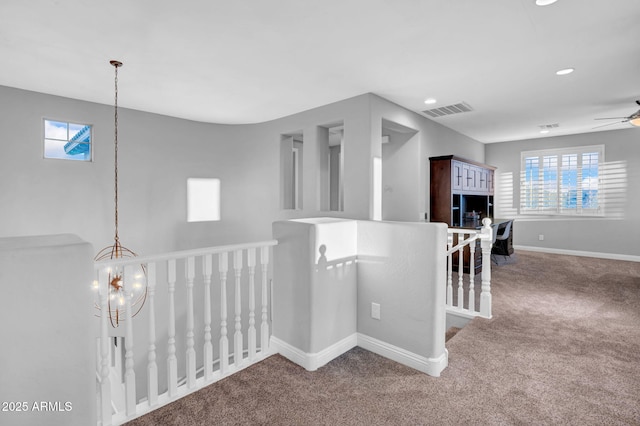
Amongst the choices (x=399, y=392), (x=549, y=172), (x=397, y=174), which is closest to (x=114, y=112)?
(x=397, y=174)

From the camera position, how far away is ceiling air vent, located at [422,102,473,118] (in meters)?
4.30

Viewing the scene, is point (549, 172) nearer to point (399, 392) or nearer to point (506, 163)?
point (506, 163)

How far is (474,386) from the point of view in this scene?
2201 millimetres

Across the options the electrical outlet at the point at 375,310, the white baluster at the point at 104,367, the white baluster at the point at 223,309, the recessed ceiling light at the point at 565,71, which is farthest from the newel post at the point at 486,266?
the white baluster at the point at 104,367

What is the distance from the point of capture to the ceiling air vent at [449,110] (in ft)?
14.1

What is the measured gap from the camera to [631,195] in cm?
610

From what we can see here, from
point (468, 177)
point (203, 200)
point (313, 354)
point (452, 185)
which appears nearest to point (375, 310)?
point (313, 354)

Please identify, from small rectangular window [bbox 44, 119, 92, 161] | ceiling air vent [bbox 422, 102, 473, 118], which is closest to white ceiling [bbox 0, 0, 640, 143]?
ceiling air vent [bbox 422, 102, 473, 118]

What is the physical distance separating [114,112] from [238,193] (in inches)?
81.0

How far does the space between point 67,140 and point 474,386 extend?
16.5 ft

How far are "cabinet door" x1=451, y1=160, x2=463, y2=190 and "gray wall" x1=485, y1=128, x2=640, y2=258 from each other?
2.91m

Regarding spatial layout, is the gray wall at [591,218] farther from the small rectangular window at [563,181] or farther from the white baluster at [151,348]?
the white baluster at [151,348]

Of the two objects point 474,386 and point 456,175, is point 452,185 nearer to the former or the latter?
point 456,175

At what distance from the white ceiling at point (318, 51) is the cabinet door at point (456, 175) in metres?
1.24
